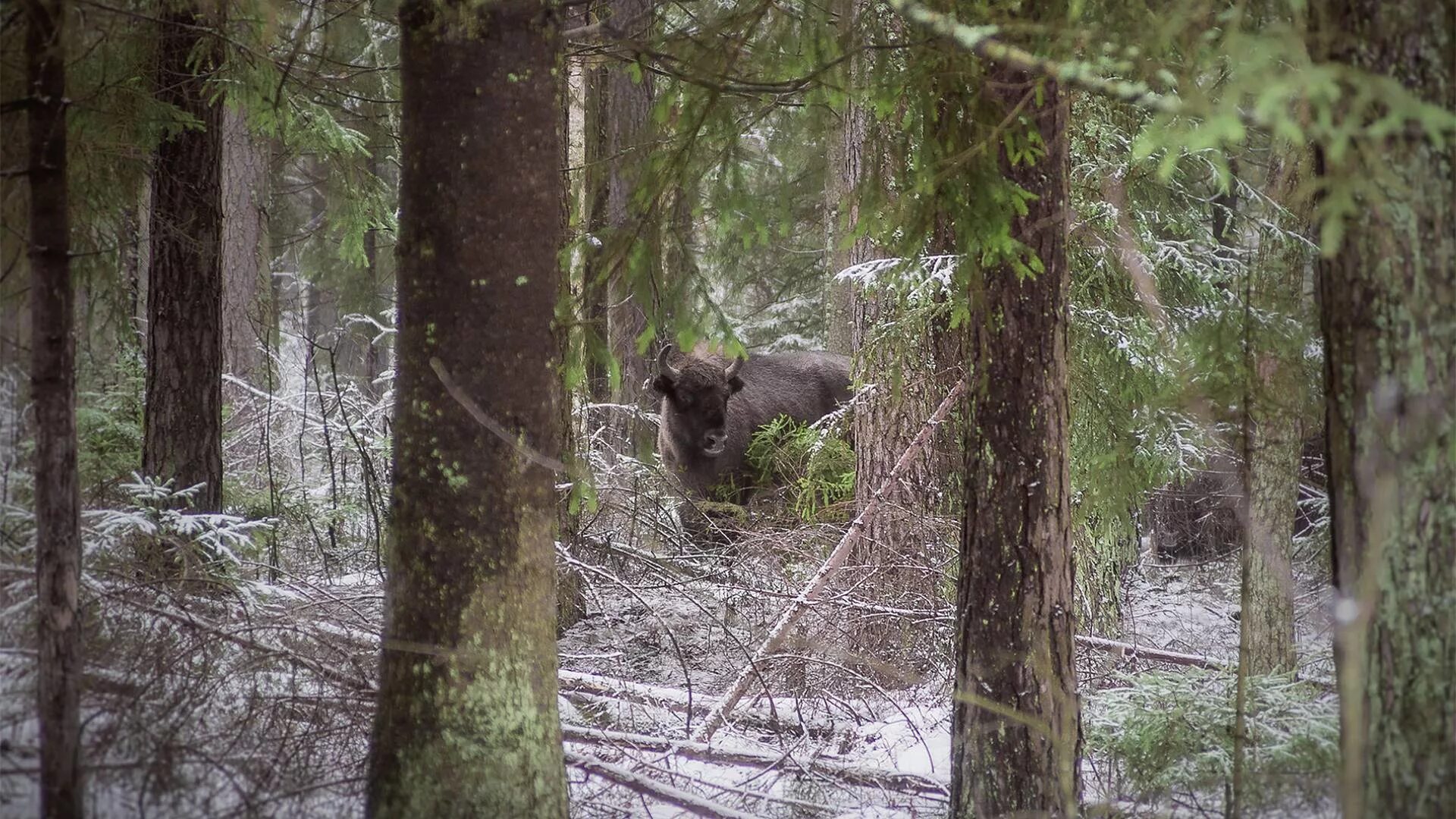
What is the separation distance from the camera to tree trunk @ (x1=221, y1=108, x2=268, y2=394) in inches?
597

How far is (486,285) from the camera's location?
4598mm

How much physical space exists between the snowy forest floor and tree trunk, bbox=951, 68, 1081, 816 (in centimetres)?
52

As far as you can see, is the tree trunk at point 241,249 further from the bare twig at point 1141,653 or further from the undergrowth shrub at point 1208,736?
the undergrowth shrub at point 1208,736

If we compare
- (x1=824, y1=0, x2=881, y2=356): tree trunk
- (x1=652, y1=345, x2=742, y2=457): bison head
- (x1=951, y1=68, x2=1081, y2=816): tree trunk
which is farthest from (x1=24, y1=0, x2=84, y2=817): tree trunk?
(x1=652, y1=345, x2=742, y2=457): bison head

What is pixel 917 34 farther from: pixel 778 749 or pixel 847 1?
pixel 778 749

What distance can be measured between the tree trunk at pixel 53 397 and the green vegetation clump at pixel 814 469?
6077 millimetres

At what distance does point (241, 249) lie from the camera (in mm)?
16219

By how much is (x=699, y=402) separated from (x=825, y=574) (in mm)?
6793

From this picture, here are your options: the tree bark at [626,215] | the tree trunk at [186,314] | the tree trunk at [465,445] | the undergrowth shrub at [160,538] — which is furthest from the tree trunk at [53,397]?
the tree trunk at [186,314]

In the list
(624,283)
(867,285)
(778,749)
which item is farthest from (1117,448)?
(624,283)

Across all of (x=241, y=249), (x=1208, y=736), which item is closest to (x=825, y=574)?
(x=1208, y=736)

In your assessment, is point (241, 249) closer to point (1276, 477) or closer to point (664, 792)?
point (664, 792)

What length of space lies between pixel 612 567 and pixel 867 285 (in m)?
3.82

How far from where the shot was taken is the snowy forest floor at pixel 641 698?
470 cm
